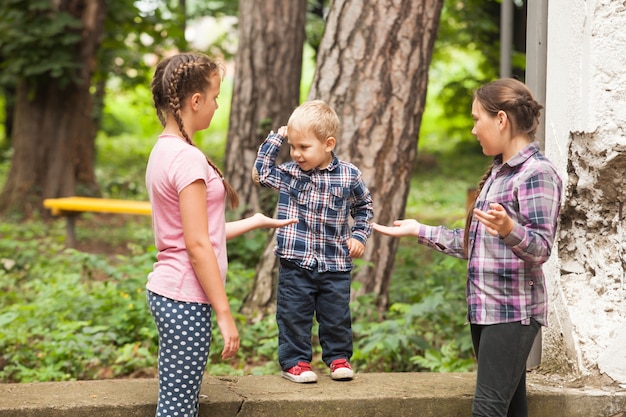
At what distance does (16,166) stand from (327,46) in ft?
28.5

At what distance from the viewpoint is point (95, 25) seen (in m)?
12.3

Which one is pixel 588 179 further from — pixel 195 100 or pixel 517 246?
pixel 195 100

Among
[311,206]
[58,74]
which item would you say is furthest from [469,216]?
[58,74]

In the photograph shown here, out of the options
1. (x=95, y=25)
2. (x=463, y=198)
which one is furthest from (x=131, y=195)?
(x=463, y=198)

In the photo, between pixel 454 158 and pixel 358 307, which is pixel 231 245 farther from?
pixel 454 158

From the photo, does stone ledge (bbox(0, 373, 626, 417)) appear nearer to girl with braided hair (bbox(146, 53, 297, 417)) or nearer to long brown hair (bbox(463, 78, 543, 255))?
girl with braided hair (bbox(146, 53, 297, 417))

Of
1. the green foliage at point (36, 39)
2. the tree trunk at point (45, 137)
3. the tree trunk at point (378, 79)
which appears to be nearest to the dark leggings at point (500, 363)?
the tree trunk at point (378, 79)

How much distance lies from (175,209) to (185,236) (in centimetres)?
12

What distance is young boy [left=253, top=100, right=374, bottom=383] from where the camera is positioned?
367 centimetres

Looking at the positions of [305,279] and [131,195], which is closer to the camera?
[305,279]

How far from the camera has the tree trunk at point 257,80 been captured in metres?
8.26

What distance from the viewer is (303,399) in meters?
3.55

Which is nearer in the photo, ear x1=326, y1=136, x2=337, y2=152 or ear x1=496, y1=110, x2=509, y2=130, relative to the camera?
ear x1=496, y1=110, x2=509, y2=130

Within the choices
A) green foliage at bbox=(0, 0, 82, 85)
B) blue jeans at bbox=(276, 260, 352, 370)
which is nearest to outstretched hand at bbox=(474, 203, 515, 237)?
blue jeans at bbox=(276, 260, 352, 370)
